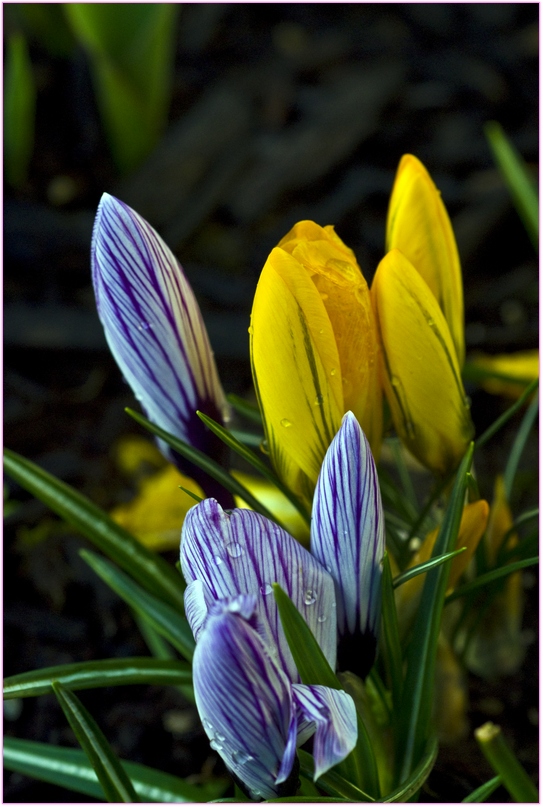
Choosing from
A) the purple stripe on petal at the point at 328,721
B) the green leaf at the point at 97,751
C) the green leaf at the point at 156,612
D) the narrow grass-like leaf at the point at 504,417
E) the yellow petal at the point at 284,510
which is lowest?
the green leaf at the point at 97,751

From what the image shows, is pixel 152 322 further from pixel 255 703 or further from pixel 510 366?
pixel 510 366

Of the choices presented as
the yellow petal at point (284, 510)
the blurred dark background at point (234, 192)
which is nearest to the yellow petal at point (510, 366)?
the blurred dark background at point (234, 192)

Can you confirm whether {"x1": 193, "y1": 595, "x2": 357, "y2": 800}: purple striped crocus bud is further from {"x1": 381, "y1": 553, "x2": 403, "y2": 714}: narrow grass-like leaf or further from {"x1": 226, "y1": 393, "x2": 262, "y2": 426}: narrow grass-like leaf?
{"x1": 226, "y1": 393, "x2": 262, "y2": 426}: narrow grass-like leaf

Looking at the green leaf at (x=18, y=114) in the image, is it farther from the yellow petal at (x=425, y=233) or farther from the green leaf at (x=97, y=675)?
the green leaf at (x=97, y=675)

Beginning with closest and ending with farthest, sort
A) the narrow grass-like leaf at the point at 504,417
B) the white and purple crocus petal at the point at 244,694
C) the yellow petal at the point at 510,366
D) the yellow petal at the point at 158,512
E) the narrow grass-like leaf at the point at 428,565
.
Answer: the white and purple crocus petal at the point at 244,694 → the narrow grass-like leaf at the point at 428,565 → the narrow grass-like leaf at the point at 504,417 → the yellow petal at the point at 158,512 → the yellow petal at the point at 510,366

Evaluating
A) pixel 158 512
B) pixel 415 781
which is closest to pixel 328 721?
pixel 415 781
